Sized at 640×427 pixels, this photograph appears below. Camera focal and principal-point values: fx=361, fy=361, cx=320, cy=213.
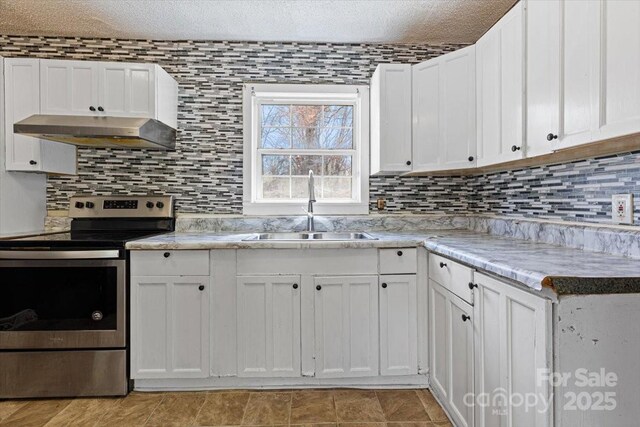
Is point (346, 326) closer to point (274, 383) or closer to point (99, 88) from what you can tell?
point (274, 383)

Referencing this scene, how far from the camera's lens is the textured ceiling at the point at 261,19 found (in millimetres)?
2268

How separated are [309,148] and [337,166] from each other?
0.26 m

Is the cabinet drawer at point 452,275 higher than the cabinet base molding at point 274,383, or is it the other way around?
the cabinet drawer at point 452,275

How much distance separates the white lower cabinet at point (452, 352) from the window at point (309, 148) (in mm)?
1061

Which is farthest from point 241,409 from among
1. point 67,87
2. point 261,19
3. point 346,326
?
point 261,19

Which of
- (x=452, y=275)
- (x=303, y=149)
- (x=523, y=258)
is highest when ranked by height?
(x=303, y=149)

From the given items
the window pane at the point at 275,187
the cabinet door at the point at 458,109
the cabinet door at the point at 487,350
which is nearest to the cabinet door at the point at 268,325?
the window pane at the point at 275,187

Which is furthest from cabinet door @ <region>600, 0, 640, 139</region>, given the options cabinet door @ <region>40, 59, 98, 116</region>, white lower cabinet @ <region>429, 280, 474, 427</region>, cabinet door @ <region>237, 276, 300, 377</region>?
cabinet door @ <region>40, 59, 98, 116</region>

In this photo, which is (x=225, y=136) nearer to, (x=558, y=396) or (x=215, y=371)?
(x=215, y=371)

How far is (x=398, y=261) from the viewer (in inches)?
85.0

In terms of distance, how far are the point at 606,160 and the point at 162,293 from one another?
92.7 inches

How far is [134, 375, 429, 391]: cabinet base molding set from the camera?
7.06 feet

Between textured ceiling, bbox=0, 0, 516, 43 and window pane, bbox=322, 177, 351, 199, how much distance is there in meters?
1.05

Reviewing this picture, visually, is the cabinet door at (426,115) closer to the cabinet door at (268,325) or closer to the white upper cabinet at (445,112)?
the white upper cabinet at (445,112)
